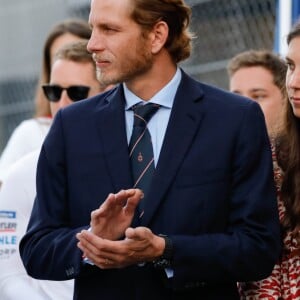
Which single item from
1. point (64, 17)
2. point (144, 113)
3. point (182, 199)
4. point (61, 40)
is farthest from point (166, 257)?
point (64, 17)

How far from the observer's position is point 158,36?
4.39 m

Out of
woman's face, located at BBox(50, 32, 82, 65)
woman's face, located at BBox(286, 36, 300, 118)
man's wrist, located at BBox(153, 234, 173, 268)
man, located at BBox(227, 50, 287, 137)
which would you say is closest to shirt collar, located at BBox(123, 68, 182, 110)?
woman's face, located at BBox(286, 36, 300, 118)

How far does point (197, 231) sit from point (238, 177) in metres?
0.24

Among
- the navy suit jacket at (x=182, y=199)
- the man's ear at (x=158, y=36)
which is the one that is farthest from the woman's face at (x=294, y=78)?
the man's ear at (x=158, y=36)

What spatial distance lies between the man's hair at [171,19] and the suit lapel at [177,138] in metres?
0.14

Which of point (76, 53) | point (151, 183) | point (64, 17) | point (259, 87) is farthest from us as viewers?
point (64, 17)

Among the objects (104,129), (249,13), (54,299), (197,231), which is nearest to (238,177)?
(197,231)

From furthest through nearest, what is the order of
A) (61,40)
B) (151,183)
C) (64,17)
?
(64,17), (61,40), (151,183)

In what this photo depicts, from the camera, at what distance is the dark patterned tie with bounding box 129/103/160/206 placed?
418cm

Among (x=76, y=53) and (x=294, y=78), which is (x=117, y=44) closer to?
(x=294, y=78)

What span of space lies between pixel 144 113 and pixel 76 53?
1.93 m

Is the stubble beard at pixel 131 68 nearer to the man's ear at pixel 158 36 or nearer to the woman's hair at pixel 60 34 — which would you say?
the man's ear at pixel 158 36

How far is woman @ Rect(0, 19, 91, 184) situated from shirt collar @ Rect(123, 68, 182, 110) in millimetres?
2130

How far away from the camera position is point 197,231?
4.10 metres
